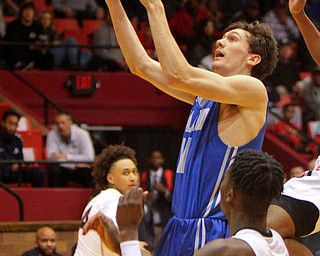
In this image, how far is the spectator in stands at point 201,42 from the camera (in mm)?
13070

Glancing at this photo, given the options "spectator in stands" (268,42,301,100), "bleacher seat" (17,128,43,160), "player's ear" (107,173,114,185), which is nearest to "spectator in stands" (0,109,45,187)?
"bleacher seat" (17,128,43,160)

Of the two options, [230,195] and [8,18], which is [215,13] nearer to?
[8,18]

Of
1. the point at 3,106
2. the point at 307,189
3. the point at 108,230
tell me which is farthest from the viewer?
the point at 3,106

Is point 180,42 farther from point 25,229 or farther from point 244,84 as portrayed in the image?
point 244,84

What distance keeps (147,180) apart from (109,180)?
4523mm

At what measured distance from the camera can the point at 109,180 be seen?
6.95 m

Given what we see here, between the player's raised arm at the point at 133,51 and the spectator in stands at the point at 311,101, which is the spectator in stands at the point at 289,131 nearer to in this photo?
the spectator in stands at the point at 311,101

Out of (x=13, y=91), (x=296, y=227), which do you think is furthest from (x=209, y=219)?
(x=13, y=91)

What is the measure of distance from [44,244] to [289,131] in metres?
4.90

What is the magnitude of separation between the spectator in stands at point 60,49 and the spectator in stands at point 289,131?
267 cm

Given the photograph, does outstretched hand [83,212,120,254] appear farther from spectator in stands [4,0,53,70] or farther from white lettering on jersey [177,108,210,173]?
spectator in stands [4,0,53,70]

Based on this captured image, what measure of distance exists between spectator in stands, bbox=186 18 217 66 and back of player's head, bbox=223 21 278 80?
8.26 metres

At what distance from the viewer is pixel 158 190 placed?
444 inches

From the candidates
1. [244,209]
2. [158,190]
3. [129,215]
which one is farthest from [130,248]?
[158,190]
